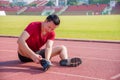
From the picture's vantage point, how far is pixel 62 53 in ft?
22.7

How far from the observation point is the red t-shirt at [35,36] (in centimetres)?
648

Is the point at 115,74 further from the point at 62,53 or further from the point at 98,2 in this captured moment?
the point at 98,2

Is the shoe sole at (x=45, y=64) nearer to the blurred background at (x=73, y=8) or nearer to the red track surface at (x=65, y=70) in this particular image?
the red track surface at (x=65, y=70)

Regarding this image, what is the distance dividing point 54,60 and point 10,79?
2100 mm

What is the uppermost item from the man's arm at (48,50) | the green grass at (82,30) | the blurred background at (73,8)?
the man's arm at (48,50)

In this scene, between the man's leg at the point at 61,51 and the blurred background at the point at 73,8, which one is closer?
the man's leg at the point at 61,51

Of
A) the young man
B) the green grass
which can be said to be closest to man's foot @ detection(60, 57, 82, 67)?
the young man

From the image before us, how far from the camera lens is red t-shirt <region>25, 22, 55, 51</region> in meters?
6.48

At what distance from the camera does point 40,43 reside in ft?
22.3

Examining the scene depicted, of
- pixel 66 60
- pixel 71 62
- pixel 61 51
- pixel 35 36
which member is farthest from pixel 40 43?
pixel 71 62

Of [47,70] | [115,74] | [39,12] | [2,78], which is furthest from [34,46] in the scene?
[39,12]

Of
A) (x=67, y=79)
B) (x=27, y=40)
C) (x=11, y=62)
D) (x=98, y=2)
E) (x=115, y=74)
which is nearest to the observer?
(x=67, y=79)

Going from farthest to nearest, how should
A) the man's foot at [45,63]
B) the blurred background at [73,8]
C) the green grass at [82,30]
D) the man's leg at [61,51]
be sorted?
1. the blurred background at [73,8]
2. the green grass at [82,30]
3. the man's leg at [61,51]
4. the man's foot at [45,63]

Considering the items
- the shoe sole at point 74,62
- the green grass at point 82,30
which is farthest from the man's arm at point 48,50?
the green grass at point 82,30
